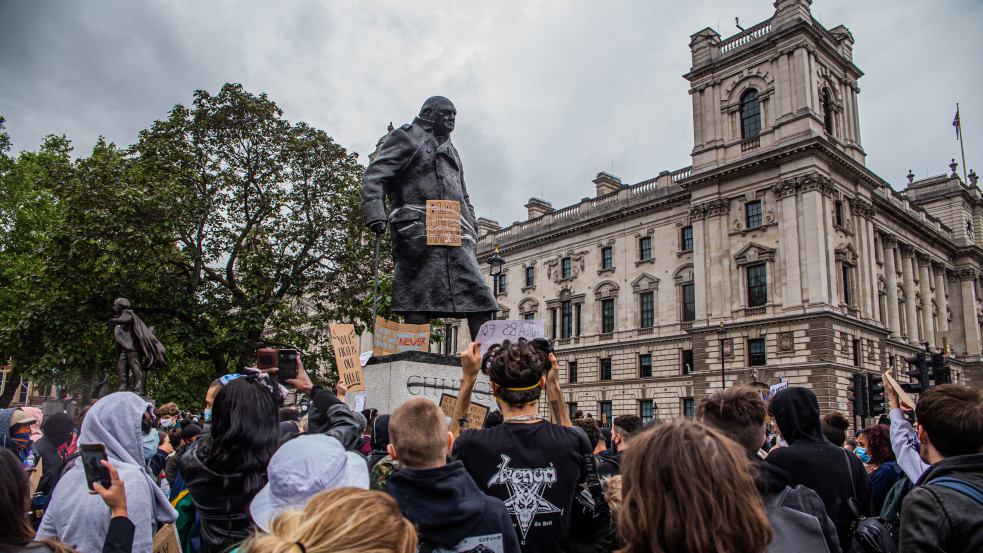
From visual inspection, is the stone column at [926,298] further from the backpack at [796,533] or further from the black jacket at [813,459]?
the backpack at [796,533]

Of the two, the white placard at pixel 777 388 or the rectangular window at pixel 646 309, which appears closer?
the white placard at pixel 777 388

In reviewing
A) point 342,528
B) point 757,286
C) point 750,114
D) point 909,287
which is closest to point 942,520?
point 342,528

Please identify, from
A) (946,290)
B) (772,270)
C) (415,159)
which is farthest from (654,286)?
(415,159)

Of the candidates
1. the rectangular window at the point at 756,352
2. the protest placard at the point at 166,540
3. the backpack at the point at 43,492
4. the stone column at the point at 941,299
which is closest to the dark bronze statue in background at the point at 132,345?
the backpack at the point at 43,492

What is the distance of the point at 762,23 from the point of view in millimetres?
37844

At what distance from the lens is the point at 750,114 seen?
38000 millimetres

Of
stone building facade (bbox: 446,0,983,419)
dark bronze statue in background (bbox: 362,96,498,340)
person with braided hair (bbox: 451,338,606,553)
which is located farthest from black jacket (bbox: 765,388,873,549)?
stone building facade (bbox: 446,0,983,419)

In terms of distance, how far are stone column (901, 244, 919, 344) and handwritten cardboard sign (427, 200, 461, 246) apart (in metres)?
Result: 43.7

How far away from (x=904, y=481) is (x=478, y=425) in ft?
9.67

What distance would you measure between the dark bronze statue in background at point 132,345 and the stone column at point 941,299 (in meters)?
52.3

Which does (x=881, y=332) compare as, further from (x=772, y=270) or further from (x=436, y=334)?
(x=436, y=334)

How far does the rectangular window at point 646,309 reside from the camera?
A: 4247 cm

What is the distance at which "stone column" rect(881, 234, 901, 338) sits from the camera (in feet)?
132

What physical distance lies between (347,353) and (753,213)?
3500 cm
